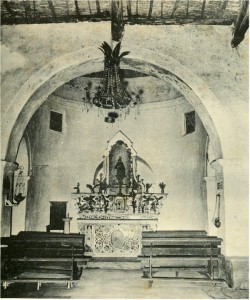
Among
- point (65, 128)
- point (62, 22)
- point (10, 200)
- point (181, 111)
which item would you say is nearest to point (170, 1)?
point (62, 22)

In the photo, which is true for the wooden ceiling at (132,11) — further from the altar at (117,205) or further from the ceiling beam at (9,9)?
the altar at (117,205)

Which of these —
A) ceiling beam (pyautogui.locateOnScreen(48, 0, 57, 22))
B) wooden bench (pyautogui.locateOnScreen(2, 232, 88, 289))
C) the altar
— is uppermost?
ceiling beam (pyautogui.locateOnScreen(48, 0, 57, 22))

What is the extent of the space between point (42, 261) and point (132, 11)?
→ 5.15 m

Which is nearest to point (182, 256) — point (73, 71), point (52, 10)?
point (73, 71)

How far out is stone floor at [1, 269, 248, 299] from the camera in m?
6.28

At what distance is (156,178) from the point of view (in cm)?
1269

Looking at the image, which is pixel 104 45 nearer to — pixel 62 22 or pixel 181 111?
pixel 62 22

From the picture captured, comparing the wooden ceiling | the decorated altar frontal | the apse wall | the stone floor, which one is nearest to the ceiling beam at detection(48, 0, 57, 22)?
the wooden ceiling

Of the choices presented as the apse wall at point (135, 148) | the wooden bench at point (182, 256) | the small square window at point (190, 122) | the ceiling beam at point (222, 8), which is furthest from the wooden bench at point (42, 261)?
the small square window at point (190, 122)

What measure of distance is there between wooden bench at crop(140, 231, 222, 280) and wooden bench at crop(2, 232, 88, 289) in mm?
1394

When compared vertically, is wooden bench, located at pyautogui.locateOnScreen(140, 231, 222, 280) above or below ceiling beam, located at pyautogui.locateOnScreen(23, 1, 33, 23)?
below

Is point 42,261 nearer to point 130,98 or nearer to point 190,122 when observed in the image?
point 130,98

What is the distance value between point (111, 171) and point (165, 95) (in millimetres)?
3274

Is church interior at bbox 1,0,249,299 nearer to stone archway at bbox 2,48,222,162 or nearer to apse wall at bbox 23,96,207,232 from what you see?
stone archway at bbox 2,48,222,162
